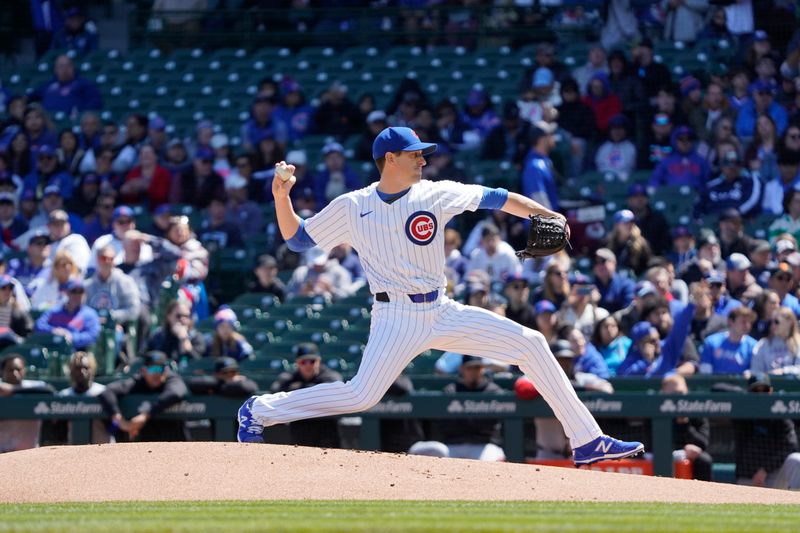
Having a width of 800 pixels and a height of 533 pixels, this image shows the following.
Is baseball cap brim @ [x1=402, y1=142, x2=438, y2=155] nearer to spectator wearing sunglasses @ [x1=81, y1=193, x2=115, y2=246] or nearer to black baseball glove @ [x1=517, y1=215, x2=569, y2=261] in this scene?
black baseball glove @ [x1=517, y1=215, x2=569, y2=261]

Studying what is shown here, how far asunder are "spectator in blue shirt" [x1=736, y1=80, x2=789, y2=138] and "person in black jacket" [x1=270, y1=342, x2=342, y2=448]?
17.9 feet

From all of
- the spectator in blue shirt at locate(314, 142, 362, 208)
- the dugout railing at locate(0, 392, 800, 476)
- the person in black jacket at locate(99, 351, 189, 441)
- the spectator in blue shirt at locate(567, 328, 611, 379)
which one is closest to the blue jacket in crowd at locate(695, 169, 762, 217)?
the spectator in blue shirt at locate(567, 328, 611, 379)

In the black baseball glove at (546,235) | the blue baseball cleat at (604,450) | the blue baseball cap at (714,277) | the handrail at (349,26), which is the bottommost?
the blue baseball cleat at (604,450)

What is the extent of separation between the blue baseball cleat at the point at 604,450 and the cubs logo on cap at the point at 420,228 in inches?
49.2

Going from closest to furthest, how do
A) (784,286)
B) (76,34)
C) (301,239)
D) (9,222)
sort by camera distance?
(301,239), (784,286), (9,222), (76,34)

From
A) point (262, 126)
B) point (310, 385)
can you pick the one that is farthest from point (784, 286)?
point (262, 126)

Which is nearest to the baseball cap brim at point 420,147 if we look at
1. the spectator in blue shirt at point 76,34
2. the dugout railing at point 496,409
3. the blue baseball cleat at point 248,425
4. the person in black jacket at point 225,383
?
the blue baseball cleat at point 248,425

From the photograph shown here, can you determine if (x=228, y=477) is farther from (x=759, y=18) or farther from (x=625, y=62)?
(x=759, y=18)

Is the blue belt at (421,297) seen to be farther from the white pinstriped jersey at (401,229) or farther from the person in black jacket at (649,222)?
the person in black jacket at (649,222)

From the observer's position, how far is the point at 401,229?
22.4ft

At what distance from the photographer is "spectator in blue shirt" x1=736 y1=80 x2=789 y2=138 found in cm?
1335

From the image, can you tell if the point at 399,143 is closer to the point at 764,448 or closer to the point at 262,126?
the point at 764,448

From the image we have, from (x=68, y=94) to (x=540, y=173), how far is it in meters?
6.46

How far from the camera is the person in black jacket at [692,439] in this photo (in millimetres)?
9227
